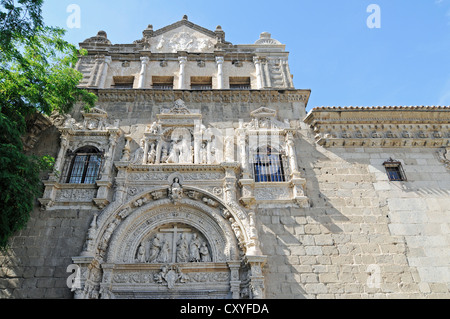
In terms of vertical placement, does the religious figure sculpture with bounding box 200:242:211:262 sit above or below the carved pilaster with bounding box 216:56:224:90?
below

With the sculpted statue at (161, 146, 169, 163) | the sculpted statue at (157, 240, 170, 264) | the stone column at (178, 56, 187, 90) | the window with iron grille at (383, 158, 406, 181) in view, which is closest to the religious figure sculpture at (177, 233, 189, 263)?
the sculpted statue at (157, 240, 170, 264)

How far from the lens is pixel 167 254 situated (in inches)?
350

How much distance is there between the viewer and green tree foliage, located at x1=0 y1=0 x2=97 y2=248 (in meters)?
7.68

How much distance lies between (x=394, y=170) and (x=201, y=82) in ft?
24.4

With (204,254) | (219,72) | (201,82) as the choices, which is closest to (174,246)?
(204,254)

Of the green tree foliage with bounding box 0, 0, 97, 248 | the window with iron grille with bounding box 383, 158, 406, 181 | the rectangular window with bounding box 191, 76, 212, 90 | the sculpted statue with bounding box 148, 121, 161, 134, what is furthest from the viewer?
the rectangular window with bounding box 191, 76, 212, 90

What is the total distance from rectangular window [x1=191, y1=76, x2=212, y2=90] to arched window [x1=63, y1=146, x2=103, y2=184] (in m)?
4.60

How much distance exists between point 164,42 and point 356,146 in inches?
346

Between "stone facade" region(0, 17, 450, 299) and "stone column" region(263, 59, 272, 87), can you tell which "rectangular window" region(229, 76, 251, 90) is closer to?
"stone facade" region(0, 17, 450, 299)

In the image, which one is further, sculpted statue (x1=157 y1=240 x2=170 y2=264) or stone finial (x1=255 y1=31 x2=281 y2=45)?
stone finial (x1=255 y1=31 x2=281 y2=45)

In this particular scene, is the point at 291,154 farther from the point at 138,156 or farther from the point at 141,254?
the point at 141,254

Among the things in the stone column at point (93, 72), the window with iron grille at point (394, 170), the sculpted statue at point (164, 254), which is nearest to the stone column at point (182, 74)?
the stone column at point (93, 72)

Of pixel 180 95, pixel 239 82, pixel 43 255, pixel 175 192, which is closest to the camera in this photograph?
pixel 43 255

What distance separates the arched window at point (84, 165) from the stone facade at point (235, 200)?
2.2 inches
